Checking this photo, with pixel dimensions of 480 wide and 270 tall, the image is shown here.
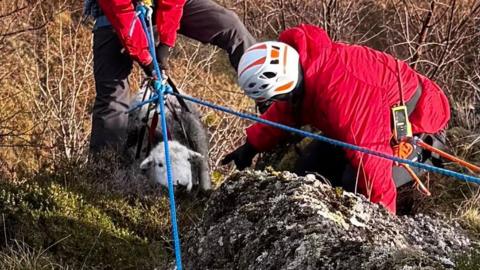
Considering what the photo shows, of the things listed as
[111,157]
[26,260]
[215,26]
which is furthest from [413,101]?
[26,260]

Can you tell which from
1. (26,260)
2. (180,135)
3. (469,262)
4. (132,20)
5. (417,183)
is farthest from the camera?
(180,135)

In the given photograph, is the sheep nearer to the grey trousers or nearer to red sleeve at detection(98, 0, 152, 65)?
the grey trousers

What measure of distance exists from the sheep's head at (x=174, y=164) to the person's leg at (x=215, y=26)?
85 centimetres

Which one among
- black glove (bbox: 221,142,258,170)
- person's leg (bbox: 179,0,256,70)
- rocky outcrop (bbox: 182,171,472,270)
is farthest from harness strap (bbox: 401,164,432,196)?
person's leg (bbox: 179,0,256,70)

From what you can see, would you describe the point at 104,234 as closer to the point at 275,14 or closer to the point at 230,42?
the point at 230,42

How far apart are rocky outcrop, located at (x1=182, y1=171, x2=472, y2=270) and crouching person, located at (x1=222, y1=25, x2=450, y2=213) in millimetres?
569

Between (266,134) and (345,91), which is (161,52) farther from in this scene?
(345,91)

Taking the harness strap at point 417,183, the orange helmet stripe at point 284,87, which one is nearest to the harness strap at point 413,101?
the harness strap at point 417,183

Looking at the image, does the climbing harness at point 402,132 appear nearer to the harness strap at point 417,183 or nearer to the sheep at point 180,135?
the harness strap at point 417,183

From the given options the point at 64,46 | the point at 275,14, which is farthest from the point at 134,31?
the point at 64,46

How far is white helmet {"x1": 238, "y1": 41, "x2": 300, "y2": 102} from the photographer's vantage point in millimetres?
3555

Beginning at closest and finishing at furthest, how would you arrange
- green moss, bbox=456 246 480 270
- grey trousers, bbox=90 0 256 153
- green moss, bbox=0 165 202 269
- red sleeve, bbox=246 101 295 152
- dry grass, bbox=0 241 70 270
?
green moss, bbox=456 246 480 270 < dry grass, bbox=0 241 70 270 < green moss, bbox=0 165 202 269 < red sleeve, bbox=246 101 295 152 < grey trousers, bbox=90 0 256 153

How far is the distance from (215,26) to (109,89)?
34.7 inches

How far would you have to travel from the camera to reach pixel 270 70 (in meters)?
3.54
